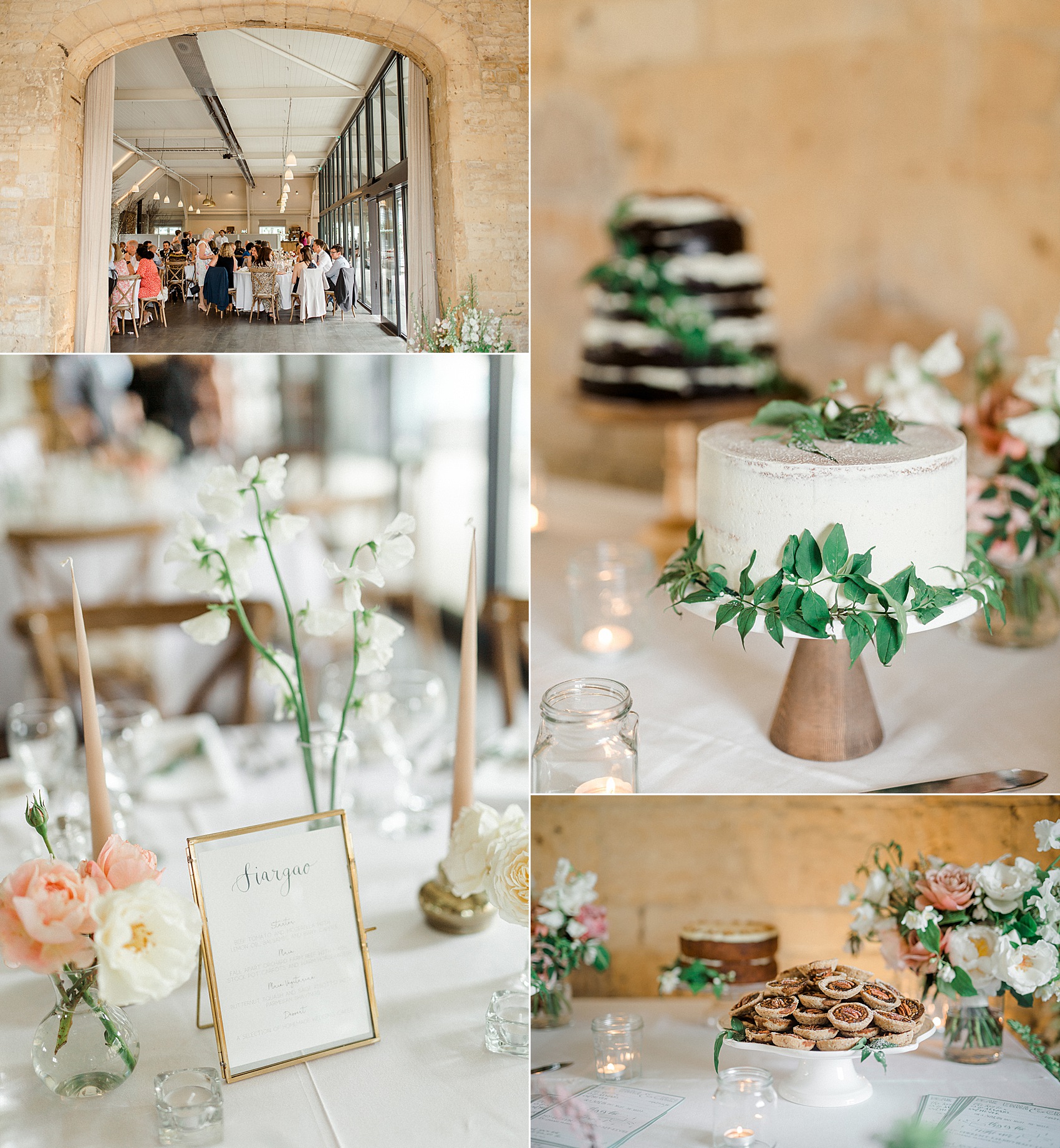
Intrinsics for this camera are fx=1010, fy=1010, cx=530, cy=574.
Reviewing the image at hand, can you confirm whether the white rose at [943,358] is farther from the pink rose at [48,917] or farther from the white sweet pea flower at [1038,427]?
the pink rose at [48,917]

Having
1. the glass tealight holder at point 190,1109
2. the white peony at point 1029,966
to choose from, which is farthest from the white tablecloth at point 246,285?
the white peony at point 1029,966

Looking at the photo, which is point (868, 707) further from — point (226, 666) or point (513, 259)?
point (226, 666)

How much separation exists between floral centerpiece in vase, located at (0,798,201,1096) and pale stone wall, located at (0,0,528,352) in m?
0.50

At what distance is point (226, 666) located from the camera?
2.38 m

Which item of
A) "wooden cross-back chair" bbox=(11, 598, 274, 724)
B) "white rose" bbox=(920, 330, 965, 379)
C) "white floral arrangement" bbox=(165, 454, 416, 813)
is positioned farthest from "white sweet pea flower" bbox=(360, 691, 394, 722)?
"wooden cross-back chair" bbox=(11, 598, 274, 724)

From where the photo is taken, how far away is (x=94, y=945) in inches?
29.4

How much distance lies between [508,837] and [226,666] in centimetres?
161

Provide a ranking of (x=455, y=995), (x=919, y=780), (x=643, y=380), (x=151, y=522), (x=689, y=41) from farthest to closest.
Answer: (x=151, y=522)
(x=689, y=41)
(x=643, y=380)
(x=455, y=995)
(x=919, y=780)

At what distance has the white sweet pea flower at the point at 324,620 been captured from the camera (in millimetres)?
911

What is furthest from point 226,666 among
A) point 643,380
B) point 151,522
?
point 643,380

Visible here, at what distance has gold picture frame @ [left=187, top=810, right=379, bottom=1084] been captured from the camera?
83cm

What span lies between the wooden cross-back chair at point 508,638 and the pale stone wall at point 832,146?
62cm

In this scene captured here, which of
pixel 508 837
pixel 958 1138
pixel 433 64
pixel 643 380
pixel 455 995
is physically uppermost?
pixel 433 64

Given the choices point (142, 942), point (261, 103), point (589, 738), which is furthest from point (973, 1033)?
point (261, 103)
